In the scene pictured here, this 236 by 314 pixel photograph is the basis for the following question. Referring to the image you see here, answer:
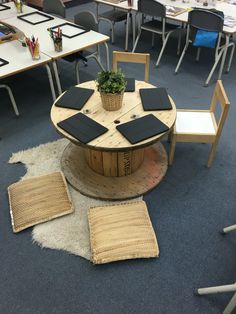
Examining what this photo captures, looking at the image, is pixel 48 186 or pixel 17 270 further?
pixel 48 186

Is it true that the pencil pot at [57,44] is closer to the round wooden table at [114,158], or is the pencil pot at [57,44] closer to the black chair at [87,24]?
the black chair at [87,24]

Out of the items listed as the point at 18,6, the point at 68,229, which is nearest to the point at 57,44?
the point at 18,6

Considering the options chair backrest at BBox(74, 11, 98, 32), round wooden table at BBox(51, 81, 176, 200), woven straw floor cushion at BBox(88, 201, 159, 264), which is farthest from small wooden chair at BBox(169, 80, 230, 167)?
chair backrest at BBox(74, 11, 98, 32)

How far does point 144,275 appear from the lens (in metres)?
1.86

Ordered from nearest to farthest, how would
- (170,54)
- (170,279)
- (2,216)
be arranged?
(170,279)
(2,216)
(170,54)

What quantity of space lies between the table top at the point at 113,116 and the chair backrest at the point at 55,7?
2.21 m

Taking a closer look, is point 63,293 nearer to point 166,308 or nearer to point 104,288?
point 104,288

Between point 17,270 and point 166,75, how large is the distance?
307cm

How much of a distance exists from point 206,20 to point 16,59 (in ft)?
7.33

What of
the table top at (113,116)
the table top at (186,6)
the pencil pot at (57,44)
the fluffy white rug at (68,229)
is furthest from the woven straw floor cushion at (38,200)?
the table top at (186,6)

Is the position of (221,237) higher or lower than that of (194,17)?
lower

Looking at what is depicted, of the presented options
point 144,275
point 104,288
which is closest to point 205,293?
point 144,275

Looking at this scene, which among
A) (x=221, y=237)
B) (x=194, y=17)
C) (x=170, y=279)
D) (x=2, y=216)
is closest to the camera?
(x=170, y=279)

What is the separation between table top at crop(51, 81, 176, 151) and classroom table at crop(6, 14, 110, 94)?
2.85ft
